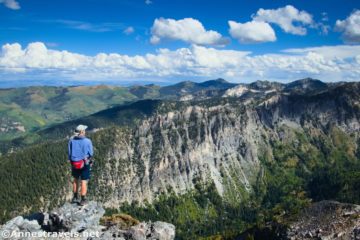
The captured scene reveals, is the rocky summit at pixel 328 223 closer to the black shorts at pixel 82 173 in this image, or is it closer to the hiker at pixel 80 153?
the black shorts at pixel 82 173

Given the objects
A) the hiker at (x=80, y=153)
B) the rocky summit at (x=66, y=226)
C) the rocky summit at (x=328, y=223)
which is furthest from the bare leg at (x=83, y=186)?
the rocky summit at (x=328, y=223)

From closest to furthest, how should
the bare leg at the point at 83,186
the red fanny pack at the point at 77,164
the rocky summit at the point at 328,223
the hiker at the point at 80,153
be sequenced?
1. the hiker at the point at 80,153
2. the red fanny pack at the point at 77,164
3. the bare leg at the point at 83,186
4. the rocky summit at the point at 328,223

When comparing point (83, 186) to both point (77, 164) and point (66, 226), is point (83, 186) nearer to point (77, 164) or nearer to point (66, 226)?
point (77, 164)

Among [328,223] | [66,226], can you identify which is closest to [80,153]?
[66,226]

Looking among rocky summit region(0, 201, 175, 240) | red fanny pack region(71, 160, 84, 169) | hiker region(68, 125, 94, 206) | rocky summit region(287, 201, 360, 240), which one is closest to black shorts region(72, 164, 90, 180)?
hiker region(68, 125, 94, 206)

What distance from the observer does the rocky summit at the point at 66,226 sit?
4878 cm

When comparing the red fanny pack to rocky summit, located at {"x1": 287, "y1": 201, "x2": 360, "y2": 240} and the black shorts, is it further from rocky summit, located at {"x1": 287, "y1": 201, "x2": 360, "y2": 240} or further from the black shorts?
rocky summit, located at {"x1": 287, "y1": 201, "x2": 360, "y2": 240}

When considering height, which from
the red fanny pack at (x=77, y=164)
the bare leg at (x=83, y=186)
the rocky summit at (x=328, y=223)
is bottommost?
the rocky summit at (x=328, y=223)

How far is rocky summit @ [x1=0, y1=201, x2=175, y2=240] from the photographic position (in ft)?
160

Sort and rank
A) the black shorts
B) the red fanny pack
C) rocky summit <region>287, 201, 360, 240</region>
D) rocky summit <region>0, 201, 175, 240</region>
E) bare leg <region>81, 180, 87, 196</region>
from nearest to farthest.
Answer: the red fanny pack < rocky summit <region>0, 201, 175, 240</region> < the black shorts < bare leg <region>81, 180, 87, 196</region> < rocky summit <region>287, 201, 360, 240</region>

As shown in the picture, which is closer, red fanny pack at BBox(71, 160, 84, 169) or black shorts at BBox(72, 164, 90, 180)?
red fanny pack at BBox(71, 160, 84, 169)

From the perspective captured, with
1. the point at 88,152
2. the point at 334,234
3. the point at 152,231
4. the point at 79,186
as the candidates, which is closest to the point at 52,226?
the point at 79,186

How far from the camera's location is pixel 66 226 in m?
50.2

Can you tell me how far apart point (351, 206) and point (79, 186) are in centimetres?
7466
